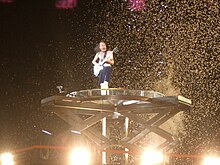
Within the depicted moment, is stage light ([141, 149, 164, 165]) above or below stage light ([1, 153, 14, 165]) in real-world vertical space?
below

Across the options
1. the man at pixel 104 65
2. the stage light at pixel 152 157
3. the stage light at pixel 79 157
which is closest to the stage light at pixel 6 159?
the stage light at pixel 79 157

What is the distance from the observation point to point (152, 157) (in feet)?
42.1

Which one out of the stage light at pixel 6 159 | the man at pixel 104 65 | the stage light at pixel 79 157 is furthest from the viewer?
the man at pixel 104 65

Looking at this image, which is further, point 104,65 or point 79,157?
point 104,65

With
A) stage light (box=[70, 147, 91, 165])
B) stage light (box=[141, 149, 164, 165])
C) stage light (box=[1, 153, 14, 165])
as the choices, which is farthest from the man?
stage light (box=[1, 153, 14, 165])

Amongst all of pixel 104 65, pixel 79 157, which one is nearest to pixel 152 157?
pixel 79 157

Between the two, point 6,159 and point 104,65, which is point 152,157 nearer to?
point 104,65

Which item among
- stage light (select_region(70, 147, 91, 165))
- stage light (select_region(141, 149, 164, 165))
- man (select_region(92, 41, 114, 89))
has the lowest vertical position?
stage light (select_region(141, 149, 164, 165))

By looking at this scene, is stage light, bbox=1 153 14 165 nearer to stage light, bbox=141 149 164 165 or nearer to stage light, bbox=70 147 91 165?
stage light, bbox=70 147 91 165

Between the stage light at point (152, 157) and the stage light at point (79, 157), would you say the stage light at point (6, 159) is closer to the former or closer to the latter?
the stage light at point (79, 157)

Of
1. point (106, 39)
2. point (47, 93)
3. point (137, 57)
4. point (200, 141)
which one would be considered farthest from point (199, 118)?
point (47, 93)

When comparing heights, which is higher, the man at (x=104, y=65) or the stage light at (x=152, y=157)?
the man at (x=104, y=65)

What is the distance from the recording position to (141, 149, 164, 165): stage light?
12.7 m

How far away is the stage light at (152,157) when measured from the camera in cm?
1271
